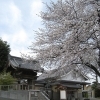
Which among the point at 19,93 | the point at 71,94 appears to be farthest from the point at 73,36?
the point at 71,94

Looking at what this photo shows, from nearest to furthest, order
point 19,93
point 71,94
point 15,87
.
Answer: point 19,93, point 15,87, point 71,94

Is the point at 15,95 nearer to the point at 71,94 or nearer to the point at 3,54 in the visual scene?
the point at 71,94

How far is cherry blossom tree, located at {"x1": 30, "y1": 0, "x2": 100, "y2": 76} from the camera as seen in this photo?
8.98m

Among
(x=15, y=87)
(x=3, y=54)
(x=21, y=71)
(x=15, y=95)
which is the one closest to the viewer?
(x=15, y=95)

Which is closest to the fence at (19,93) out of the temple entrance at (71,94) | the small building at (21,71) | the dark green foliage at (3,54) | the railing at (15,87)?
the railing at (15,87)

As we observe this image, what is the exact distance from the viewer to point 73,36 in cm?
898

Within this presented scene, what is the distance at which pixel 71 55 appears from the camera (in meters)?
9.05

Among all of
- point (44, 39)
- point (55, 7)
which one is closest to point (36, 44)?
point (44, 39)

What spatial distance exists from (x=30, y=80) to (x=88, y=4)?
2154cm

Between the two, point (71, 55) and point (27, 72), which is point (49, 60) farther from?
point (27, 72)

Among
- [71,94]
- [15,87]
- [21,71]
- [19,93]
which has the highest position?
[21,71]

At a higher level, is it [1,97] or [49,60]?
Result: [49,60]

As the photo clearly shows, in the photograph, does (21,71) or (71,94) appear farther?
(21,71)

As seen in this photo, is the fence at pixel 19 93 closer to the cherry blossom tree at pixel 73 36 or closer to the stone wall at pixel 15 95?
the stone wall at pixel 15 95
